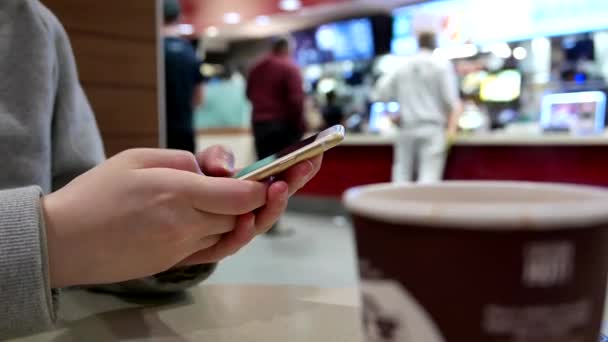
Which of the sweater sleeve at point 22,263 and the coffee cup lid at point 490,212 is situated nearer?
the coffee cup lid at point 490,212

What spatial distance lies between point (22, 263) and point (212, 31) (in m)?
5.21

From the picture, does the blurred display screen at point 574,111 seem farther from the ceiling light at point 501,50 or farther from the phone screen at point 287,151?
Answer: the phone screen at point 287,151

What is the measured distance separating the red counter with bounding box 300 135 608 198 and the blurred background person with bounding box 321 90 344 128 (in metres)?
0.86

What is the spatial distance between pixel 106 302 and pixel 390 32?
13.5 feet

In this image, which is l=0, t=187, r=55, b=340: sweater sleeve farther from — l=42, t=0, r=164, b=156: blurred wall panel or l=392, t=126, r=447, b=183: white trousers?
l=392, t=126, r=447, b=183: white trousers

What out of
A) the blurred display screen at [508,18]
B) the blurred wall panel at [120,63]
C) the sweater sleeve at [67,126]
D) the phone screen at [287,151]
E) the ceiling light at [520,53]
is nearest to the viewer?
the phone screen at [287,151]

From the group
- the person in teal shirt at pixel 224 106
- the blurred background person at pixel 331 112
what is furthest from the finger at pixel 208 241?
the person in teal shirt at pixel 224 106

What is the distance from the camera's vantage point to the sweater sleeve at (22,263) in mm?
309

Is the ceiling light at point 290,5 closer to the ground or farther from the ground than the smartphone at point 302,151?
farther from the ground

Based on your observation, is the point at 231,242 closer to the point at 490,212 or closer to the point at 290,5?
the point at 490,212

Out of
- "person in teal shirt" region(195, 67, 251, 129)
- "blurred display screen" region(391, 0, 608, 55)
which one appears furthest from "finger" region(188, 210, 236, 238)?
"person in teal shirt" region(195, 67, 251, 129)

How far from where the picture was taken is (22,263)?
1.02 feet

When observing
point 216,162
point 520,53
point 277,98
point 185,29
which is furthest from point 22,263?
point 185,29

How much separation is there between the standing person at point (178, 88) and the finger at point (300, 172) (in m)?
2.12
